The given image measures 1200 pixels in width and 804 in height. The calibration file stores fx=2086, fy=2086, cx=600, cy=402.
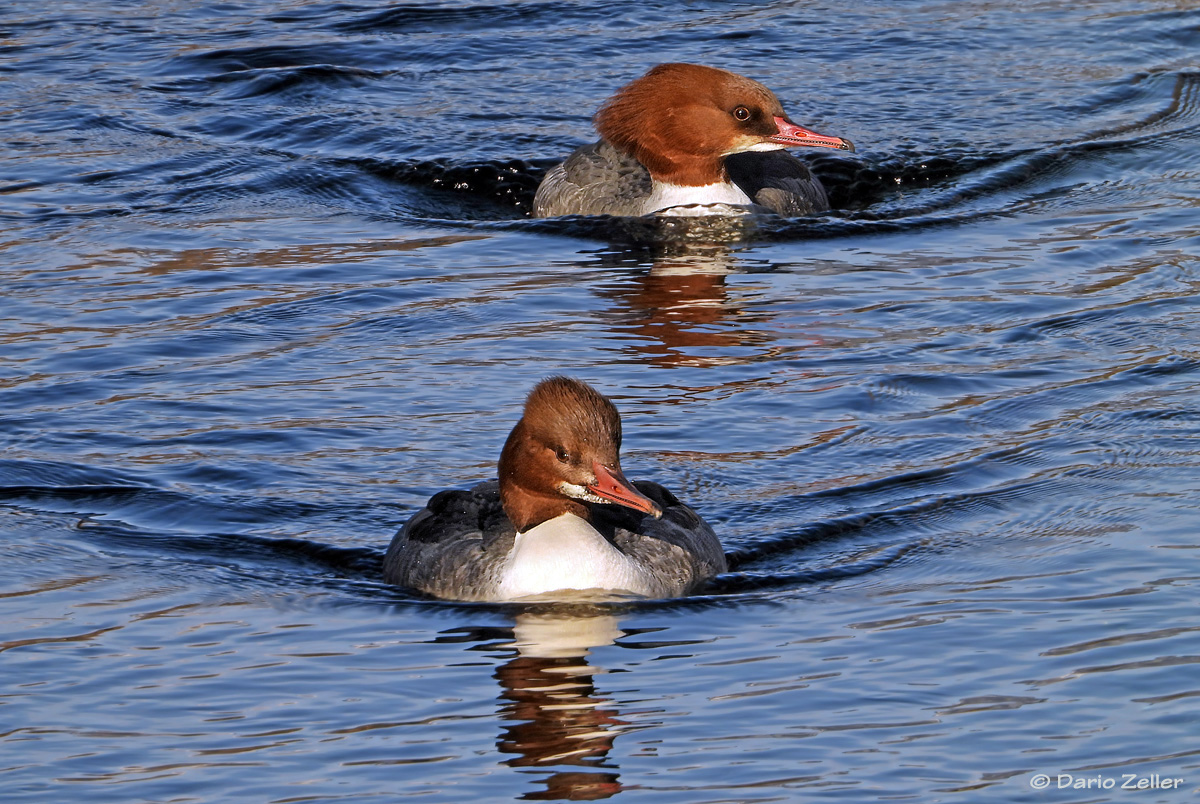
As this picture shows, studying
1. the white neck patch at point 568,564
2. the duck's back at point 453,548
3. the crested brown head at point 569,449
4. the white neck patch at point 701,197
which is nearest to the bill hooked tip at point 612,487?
the crested brown head at point 569,449

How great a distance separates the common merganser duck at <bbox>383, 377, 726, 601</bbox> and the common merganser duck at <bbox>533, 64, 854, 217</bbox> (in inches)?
214

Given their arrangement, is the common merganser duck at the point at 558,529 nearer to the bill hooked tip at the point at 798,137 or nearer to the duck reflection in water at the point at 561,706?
the duck reflection in water at the point at 561,706

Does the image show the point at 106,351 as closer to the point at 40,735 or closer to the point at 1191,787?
the point at 40,735

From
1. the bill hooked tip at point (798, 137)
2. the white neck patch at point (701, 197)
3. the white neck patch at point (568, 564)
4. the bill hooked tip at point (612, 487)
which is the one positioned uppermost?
the bill hooked tip at point (798, 137)

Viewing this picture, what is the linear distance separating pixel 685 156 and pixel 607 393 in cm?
368

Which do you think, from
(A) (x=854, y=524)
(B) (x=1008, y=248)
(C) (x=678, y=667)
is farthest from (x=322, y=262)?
(C) (x=678, y=667)

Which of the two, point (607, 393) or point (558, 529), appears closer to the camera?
point (558, 529)

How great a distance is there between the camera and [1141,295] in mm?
11039

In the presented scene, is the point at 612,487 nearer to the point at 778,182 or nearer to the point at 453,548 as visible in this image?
the point at 453,548

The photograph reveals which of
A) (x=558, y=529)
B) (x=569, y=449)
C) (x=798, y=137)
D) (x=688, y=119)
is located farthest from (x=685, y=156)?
(x=569, y=449)

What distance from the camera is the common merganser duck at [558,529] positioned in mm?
7414

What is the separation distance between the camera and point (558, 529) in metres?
7.60

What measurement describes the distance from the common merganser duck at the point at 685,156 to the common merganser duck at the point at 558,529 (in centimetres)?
543

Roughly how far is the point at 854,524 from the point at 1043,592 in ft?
3.67
